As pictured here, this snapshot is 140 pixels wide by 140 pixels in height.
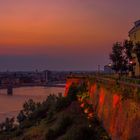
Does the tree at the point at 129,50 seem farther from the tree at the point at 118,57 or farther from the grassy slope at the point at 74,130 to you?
the grassy slope at the point at 74,130

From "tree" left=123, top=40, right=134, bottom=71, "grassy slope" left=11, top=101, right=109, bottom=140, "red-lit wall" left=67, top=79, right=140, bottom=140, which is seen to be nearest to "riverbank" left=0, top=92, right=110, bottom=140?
"grassy slope" left=11, top=101, right=109, bottom=140

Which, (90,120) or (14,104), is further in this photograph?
(14,104)

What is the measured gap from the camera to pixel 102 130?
21156 mm

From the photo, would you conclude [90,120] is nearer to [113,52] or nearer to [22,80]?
[113,52]

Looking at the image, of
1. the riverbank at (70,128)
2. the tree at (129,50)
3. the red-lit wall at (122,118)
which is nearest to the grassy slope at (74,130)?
the riverbank at (70,128)

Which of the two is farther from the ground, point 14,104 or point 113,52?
point 113,52

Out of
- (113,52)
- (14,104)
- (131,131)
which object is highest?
(113,52)

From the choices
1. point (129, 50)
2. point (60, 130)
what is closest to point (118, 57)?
point (129, 50)

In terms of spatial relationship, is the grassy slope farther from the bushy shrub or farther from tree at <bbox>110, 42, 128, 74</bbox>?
tree at <bbox>110, 42, 128, 74</bbox>

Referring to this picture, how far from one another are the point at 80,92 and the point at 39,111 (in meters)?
7.32

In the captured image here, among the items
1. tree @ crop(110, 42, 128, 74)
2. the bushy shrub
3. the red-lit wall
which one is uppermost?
tree @ crop(110, 42, 128, 74)

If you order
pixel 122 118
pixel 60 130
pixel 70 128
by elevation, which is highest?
pixel 122 118

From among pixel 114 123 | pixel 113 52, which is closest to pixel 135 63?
pixel 113 52

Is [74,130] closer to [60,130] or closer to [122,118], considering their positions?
[60,130]
